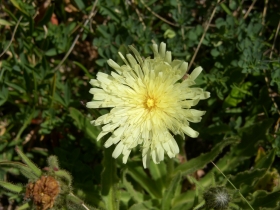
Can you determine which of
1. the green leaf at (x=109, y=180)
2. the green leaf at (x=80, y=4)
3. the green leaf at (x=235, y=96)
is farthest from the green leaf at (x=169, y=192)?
the green leaf at (x=80, y=4)

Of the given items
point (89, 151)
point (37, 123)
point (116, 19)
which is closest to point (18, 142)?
point (37, 123)

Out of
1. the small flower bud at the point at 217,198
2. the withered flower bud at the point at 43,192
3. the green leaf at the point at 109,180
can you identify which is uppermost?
the withered flower bud at the point at 43,192

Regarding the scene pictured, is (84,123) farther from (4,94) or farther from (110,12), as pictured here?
(110,12)

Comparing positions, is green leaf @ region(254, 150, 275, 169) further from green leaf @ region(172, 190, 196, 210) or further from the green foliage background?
green leaf @ region(172, 190, 196, 210)

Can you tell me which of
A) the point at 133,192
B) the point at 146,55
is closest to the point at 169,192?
the point at 133,192

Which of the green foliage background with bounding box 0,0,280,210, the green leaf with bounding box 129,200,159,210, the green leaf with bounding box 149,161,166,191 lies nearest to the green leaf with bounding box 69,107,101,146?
the green foliage background with bounding box 0,0,280,210

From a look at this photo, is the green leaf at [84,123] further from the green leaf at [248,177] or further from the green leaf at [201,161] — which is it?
the green leaf at [248,177]

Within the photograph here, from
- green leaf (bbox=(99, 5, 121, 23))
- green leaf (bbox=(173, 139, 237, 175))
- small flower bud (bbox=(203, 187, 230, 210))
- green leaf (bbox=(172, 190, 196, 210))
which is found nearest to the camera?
small flower bud (bbox=(203, 187, 230, 210))
